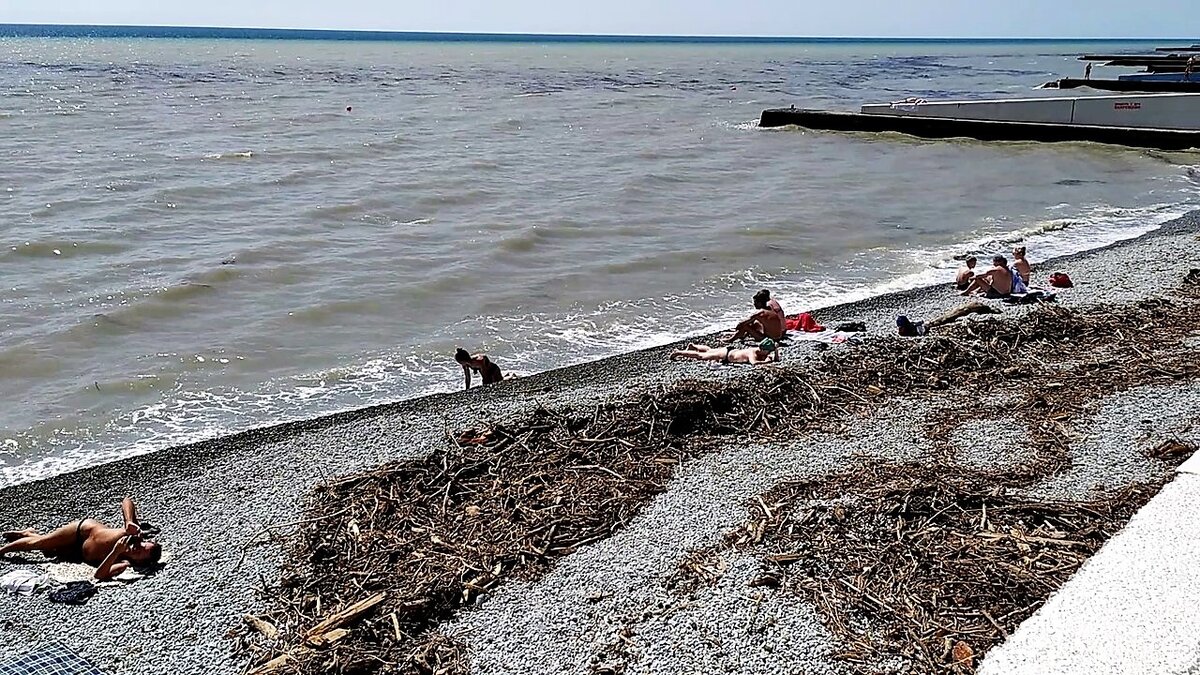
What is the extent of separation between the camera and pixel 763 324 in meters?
10.4

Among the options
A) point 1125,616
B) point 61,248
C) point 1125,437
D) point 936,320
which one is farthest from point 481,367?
point 61,248

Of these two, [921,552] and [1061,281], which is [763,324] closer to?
[1061,281]

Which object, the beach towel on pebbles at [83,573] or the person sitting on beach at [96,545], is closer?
the beach towel on pebbles at [83,573]

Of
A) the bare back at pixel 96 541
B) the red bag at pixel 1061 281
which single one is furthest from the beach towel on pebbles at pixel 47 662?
the red bag at pixel 1061 281

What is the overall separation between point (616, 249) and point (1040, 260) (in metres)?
6.58

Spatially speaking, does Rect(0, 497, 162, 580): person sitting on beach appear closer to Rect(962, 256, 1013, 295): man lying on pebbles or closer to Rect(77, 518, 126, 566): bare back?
Rect(77, 518, 126, 566): bare back

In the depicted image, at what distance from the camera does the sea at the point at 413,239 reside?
34.2 ft

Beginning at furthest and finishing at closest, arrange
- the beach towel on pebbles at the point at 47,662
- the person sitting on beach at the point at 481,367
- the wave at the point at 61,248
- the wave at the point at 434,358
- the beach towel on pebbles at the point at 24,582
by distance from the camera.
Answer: the wave at the point at 61,248 < the person sitting on beach at the point at 481,367 < the wave at the point at 434,358 < the beach towel on pebbles at the point at 24,582 < the beach towel on pebbles at the point at 47,662

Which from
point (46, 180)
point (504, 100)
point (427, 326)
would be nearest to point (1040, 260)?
point (427, 326)

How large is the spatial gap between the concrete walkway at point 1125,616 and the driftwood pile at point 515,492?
4.03ft

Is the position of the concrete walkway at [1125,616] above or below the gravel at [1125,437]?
above

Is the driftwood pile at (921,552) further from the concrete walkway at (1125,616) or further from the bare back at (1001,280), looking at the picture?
the bare back at (1001,280)

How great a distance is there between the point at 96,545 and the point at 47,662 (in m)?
1.43

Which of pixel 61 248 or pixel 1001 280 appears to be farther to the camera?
pixel 61 248
